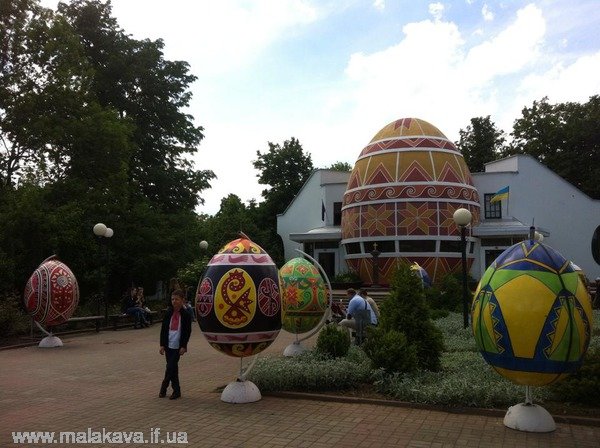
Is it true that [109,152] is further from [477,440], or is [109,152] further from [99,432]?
[477,440]

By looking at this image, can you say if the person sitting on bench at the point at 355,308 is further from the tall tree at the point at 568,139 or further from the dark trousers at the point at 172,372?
the tall tree at the point at 568,139

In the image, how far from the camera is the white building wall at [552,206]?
1395 inches

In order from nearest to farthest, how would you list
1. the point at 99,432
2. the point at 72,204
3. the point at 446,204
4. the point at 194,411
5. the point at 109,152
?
1. the point at 99,432
2. the point at 194,411
3. the point at 72,204
4. the point at 109,152
5. the point at 446,204

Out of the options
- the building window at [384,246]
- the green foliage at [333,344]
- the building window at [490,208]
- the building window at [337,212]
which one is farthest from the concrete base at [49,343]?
the building window at [490,208]

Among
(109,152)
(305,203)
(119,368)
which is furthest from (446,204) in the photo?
(119,368)

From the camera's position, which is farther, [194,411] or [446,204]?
[446,204]

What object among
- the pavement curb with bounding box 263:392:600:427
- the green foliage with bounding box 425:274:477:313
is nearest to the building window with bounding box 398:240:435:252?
the green foliage with bounding box 425:274:477:313

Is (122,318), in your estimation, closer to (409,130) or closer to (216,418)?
(216,418)

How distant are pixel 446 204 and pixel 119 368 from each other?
77.7ft

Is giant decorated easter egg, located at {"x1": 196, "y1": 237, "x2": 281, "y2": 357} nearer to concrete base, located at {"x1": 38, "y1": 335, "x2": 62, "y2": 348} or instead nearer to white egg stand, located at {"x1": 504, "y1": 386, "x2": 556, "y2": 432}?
white egg stand, located at {"x1": 504, "y1": 386, "x2": 556, "y2": 432}

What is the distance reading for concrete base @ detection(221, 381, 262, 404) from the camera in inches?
321

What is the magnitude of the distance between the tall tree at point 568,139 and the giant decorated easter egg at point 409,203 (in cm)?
1615

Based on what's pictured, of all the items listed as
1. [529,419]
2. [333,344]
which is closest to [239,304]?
[333,344]

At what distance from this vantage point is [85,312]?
2222cm
